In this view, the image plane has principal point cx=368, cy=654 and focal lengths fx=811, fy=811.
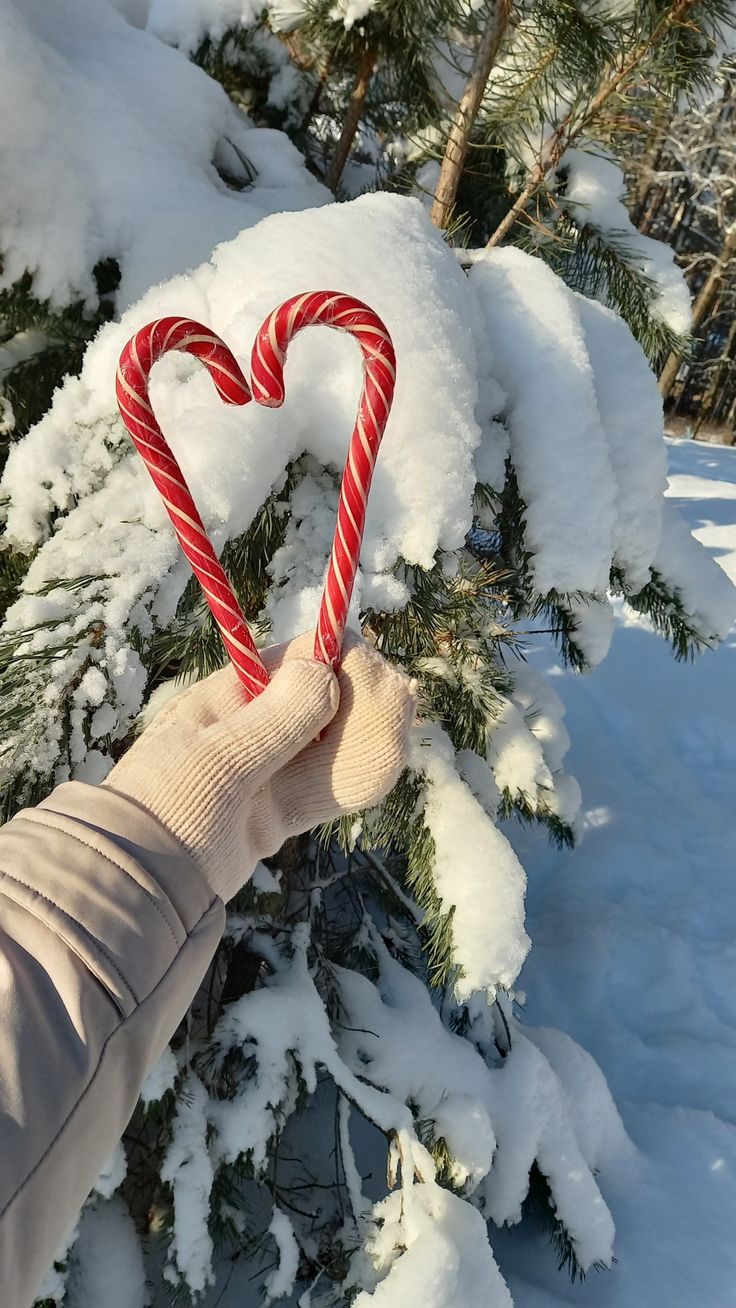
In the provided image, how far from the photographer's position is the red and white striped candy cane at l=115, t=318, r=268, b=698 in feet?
2.81

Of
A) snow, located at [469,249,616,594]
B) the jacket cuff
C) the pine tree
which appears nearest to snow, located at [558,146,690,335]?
the pine tree

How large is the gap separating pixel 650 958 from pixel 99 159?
2.88 metres

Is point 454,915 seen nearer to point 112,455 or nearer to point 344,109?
point 112,455

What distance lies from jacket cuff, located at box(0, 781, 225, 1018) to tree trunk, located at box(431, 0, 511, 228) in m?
1.32

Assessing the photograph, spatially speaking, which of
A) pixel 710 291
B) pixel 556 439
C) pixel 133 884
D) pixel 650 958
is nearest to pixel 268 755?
pixel 133 884

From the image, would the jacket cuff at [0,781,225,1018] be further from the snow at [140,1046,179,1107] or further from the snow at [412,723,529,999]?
the snow at [140,1046,179,1107]

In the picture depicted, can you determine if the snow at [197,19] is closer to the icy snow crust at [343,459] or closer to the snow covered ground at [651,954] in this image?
the icy snow crust at [343,459]

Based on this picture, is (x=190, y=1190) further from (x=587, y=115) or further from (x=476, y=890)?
(x=587, y=115)

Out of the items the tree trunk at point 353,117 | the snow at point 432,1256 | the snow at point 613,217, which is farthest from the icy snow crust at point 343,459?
the tree trunk at point 353,117

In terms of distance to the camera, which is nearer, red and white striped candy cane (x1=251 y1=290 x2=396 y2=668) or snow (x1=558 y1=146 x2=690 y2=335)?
red and white striped candy cane (x1=251 y1=290 x2=396 y2=668)

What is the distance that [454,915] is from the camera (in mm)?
1279

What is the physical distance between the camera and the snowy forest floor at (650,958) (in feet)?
7.09

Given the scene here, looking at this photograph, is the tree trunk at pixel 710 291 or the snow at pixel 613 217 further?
the tree trunk at pixel 710 291

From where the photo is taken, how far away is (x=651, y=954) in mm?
2922
